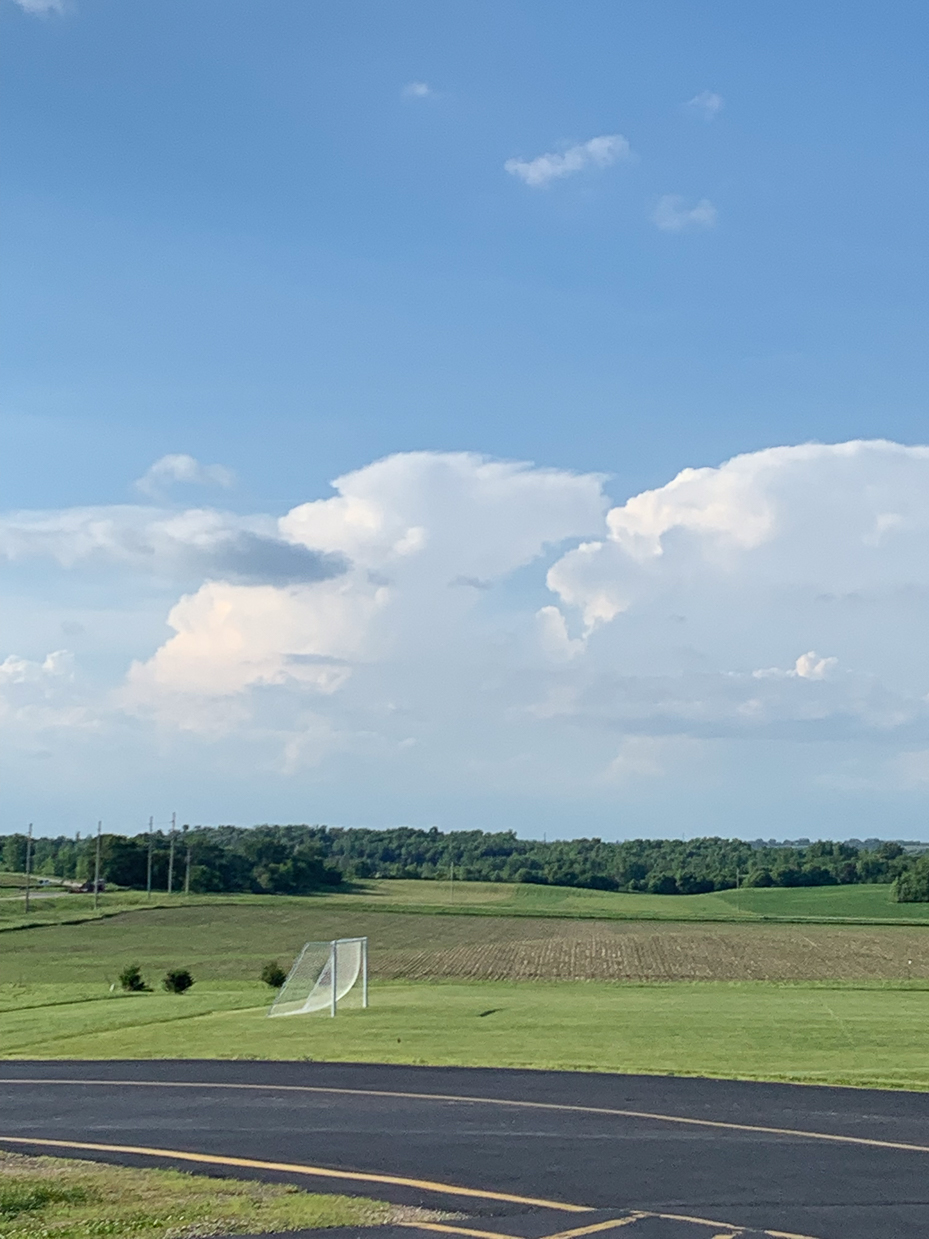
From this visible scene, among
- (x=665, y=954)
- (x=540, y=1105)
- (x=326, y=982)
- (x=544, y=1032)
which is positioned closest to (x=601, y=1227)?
(x=540, y=1105)

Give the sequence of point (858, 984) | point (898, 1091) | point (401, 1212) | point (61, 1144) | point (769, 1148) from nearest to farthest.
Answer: point (401, 1212)
point (769, 1148)
point (61, 1144)
point (898, 1091)
point (858, 984)

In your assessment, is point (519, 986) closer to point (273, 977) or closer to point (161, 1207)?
point (273, 977)

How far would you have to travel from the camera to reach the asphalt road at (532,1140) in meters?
13.8

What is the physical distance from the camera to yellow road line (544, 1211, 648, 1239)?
12687 mm

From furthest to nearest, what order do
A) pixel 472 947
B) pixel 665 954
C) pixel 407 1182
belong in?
pixel 472 947, pixel 665 954, pixel 407 1182

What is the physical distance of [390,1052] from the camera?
1145 inches

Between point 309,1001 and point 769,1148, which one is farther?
point 309,1001

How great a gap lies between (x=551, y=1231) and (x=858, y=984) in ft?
166

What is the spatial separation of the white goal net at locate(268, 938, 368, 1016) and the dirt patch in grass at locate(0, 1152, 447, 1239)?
2360cm

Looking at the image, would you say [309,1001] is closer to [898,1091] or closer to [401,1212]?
[898,1091]

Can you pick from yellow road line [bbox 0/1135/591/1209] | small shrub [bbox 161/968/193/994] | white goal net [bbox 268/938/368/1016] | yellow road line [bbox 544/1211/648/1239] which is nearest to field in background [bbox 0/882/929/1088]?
small shrub [bbox 161/968/193/994]

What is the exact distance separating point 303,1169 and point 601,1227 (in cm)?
489

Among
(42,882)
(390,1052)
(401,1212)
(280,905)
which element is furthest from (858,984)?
(42,882)

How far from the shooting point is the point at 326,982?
41.7 metres
